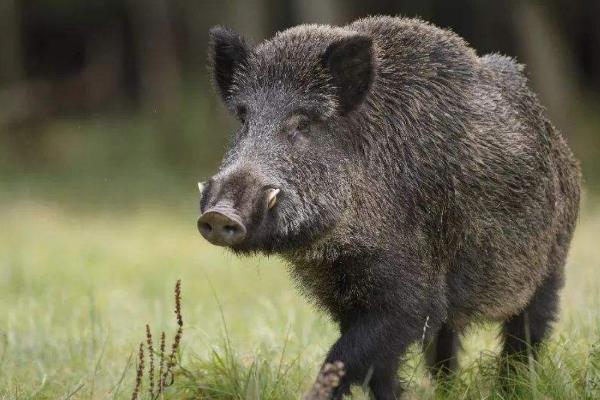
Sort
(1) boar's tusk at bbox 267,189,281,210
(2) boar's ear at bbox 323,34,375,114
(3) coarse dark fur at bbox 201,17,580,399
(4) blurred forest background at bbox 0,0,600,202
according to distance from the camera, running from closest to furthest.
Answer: (1) boar's tusk at bbox 267,189,281,210 < (3) coarse dark fur at bbox 201,17,580,399 < (2) boar's ear at bbox 323,34,375,114 < (4) blurred forest background at bbox 0,0,600,202

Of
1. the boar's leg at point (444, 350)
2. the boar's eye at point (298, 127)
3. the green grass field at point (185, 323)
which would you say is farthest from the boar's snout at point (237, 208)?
the boar's leg at point (444, 350)

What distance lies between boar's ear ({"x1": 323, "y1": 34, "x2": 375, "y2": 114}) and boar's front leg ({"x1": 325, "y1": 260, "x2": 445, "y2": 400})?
70 centimetres

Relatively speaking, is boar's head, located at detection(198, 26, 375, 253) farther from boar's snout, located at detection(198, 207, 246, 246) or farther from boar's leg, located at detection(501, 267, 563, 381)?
boar's leg, located at detection(501, 267, 563, 381)

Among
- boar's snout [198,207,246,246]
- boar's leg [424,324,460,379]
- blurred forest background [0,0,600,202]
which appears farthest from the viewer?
blurred forest background [0,0,600,202]

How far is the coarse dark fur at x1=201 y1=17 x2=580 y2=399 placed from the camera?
14.3ft

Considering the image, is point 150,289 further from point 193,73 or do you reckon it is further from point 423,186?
point 193,73

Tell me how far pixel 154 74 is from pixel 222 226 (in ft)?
61.5

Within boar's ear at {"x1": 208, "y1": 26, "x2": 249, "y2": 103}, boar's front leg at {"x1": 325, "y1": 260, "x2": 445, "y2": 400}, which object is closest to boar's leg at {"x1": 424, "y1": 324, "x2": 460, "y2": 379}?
boar's front leg at {"x1": 325, "y1": 260, "x2": 445, "y2": 400}

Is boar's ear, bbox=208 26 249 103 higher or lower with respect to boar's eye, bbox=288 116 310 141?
higher

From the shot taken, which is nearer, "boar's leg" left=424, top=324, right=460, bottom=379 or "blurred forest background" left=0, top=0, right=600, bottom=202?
"boar's leg" left=424, top=324, right=460, bottom=379

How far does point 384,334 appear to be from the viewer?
4.41 meters

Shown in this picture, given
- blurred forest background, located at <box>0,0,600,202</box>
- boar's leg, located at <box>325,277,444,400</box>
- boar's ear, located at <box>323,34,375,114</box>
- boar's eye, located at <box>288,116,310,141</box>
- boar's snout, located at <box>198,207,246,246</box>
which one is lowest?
boar's leg, located at <box>325,277,444,400</box>

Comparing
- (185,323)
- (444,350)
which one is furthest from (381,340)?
(185,323)

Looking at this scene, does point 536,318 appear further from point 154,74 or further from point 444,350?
point 154,74
